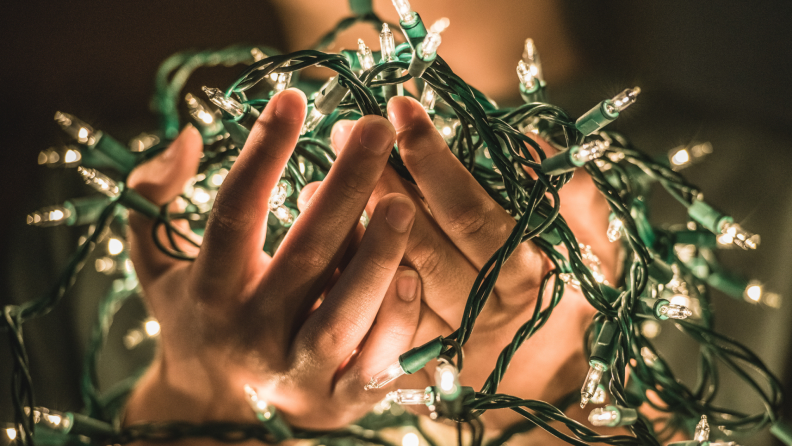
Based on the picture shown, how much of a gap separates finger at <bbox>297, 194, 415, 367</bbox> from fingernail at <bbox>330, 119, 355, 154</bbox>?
115 millimetres

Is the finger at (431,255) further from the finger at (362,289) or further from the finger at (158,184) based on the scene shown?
the finger at (158,184)

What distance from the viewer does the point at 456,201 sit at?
531mm

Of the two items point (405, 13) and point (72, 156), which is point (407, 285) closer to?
point (405, 13)

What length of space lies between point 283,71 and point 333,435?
483mm

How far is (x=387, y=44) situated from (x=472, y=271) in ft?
0.98

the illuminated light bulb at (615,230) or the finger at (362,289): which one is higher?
the illuminated light bulb at (615,230)

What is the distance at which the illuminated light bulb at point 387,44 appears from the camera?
47 cm

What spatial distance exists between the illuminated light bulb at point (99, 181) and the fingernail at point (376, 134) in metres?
0.33

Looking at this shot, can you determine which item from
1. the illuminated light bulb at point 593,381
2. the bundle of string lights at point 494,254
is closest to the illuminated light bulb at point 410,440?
the bundle of string lights at point 494,254

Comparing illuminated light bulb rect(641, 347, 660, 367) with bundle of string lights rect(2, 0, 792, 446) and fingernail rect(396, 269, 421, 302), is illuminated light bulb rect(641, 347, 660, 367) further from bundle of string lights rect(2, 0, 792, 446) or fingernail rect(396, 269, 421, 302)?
fingernail rect(396, 269, 421, 302)

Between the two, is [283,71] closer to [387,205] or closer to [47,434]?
[387,205]

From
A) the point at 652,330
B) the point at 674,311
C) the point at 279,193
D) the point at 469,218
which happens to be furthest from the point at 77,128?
the point at 652,330

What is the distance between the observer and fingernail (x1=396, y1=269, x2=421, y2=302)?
0.56 meters

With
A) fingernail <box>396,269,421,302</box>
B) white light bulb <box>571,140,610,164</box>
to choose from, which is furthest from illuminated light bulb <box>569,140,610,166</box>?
fingernail <box>396,269,421,302</box>
